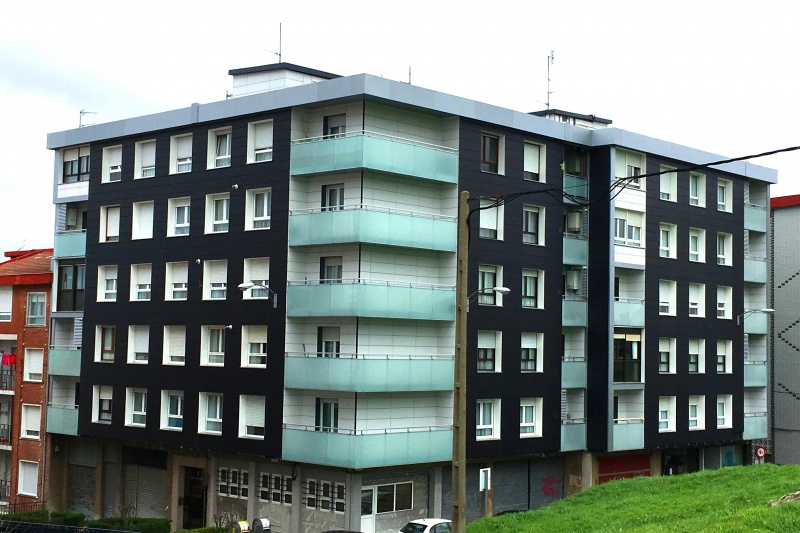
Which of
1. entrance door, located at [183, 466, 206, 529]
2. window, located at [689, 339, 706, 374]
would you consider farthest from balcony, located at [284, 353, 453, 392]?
window, located at [689, 339, 706, 374]

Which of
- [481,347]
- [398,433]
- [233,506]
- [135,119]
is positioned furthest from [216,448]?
[135,119]

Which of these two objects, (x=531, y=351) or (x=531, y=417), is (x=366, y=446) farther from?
(x=531, y=351)

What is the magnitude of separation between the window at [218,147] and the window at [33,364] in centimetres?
A: 1341

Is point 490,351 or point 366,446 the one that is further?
point 490,351

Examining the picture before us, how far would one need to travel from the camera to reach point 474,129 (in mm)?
39906

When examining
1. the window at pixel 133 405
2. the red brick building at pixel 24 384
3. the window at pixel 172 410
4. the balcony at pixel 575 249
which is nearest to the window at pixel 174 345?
the window at pixel 172 410

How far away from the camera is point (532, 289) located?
139 feet

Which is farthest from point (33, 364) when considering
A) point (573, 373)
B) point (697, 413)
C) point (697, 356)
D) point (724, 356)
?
point (724, 356)

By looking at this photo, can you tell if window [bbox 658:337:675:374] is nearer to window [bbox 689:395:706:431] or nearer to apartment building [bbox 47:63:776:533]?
apartment building [bbox 47:63:776:533]

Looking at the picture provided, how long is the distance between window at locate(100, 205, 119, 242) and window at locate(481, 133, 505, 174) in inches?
605

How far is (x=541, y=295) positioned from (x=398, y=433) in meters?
9.27

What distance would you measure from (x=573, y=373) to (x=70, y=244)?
21831 mm

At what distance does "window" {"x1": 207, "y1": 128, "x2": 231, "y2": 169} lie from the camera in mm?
40875

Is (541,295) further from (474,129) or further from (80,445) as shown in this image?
(80,445)
